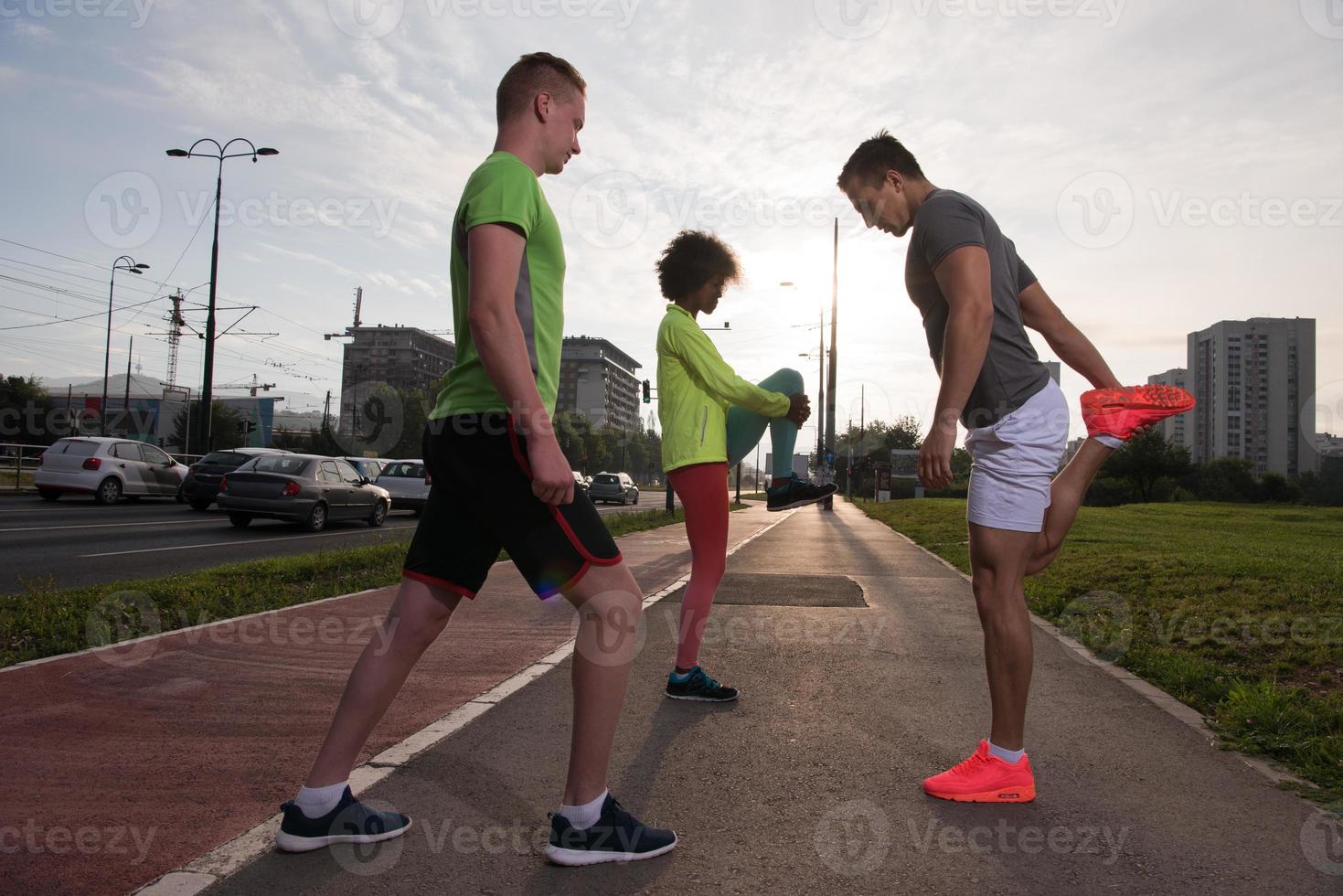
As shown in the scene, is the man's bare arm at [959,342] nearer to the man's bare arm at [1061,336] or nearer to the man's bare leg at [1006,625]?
the man's bare leg at [1006,625]

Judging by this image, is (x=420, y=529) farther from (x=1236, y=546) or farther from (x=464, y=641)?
(x=1236, y=546)

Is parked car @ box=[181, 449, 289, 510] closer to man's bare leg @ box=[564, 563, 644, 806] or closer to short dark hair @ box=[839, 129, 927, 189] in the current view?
short dark hair @ box=[839, 129, 927, 189]

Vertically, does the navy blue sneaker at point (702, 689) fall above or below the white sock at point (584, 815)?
below

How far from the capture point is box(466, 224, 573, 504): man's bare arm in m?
2.21

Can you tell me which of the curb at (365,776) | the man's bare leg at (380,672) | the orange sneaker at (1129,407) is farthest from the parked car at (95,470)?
the orange sneaker at (1129,407)

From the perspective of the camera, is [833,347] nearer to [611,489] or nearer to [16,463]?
[611,489]

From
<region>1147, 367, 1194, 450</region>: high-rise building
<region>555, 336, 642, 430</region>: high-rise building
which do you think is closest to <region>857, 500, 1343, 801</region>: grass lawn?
<region>1147, 367, 1194, 450</region>: high-rise building

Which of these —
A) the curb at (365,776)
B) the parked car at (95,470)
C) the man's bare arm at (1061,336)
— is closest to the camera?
the curb at (365,776)

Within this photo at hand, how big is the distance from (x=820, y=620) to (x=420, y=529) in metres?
4.51

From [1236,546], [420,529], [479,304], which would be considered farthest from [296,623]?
[1236,546]

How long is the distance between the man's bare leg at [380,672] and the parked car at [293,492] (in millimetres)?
15226

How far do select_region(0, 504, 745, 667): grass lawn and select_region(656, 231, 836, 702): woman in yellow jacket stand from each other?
3.43 metres

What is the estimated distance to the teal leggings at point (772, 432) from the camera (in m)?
4.11

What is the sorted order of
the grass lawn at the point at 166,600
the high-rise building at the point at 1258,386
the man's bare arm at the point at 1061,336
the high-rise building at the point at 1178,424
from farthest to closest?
the high-rise building at the point at 1178,424 → the high-rise building at the point at 1258,386 → the grass lawn at the point at 166,600 → the man's bare arm at the point at 1061,336
